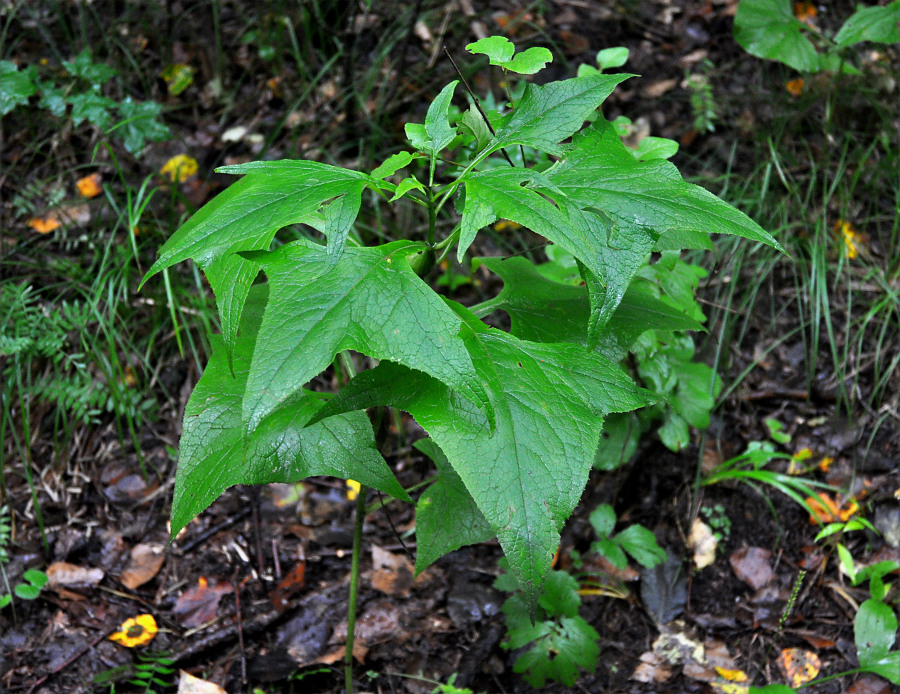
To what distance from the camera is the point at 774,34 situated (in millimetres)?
3121

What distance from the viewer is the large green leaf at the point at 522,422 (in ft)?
3.76

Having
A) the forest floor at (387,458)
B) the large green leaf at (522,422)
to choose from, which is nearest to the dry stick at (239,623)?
the forest floor at (387,458)

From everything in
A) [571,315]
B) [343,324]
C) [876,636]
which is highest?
[343,324]

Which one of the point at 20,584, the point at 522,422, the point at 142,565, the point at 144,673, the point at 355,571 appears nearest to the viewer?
the point at 522,422

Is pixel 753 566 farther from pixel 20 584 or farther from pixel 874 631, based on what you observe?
pixel 20 584

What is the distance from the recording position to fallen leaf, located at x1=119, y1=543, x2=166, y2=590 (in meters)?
2.50

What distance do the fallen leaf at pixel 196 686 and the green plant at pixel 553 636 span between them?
2.85 feet

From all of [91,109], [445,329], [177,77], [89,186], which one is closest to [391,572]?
[445,329]

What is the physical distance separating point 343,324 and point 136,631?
5.77 feet

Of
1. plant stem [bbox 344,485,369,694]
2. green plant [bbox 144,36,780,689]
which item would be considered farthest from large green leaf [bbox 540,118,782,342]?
plant stem [bbox 344,485,369,694]

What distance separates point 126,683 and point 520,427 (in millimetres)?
1677

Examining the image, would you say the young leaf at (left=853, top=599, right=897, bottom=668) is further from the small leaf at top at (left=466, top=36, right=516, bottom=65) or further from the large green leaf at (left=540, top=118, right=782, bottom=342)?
the small leaf at top at (left=466, top=36, right=516, bottom=65)

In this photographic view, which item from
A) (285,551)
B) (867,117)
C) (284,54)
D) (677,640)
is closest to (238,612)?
(285,551)

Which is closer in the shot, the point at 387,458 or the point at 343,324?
the point at 343,324
